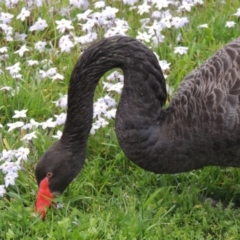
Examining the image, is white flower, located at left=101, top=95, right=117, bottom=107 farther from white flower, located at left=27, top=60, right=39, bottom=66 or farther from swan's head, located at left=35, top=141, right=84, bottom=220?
swan's head, located at left=35, top=141, right=84, bottom=220

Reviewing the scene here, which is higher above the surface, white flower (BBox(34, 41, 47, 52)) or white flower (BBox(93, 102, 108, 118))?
white flower (BBox(34, 41, 47, 52))

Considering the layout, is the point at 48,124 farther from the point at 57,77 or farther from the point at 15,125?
the point at 57,77

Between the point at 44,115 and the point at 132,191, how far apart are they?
106 centimetres

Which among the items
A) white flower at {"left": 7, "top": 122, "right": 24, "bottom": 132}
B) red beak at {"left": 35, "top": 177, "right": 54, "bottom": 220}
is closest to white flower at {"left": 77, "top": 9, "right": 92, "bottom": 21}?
white flower at {"left": 7, "top": 122, "right": 24, "bottom": 132}

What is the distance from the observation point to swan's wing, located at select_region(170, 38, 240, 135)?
479 centimetres

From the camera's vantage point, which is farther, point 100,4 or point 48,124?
point 100,4

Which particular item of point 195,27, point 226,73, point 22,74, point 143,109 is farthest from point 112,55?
point 195,27

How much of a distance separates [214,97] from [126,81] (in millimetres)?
576

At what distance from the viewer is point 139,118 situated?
506 centimetres

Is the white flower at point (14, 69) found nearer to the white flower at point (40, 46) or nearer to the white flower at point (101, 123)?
the white flower at point (40, 46)

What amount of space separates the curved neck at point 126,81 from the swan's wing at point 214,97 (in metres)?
0.20

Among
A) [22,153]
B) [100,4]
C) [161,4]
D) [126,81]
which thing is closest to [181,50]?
[161,4]

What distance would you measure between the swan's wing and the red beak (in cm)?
88

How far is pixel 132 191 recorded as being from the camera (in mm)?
5445
